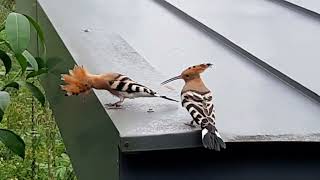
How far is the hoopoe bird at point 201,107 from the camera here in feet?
3.46

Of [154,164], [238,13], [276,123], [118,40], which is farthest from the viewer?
[238,13]

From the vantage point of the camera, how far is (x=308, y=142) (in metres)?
1.16

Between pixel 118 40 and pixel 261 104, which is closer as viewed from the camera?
pixel 261 104

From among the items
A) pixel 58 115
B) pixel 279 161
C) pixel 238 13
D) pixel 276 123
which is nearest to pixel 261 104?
pixel 276 123

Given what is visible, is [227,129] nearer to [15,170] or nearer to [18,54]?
[18,54]

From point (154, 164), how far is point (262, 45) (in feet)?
3.01

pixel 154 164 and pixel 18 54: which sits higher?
pixel 18 54

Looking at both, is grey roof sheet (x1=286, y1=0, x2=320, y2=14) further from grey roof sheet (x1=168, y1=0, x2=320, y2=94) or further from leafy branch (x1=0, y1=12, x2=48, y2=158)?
leafy branch (x1=0, y1=12, x2=48, y2=158)

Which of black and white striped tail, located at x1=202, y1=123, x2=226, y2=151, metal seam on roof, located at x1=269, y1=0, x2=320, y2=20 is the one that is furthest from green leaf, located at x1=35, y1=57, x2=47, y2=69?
metal seam on roof, located at x1=269, y1=0, x2=320, y2=20

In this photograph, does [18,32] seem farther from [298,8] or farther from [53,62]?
[298,8]

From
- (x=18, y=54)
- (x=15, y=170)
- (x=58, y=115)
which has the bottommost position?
(x=15, y=170)

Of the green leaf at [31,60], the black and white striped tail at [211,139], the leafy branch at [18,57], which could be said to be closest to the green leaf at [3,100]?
the leafy branch at [18,57]

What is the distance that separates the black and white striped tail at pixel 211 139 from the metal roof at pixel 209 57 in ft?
0.07

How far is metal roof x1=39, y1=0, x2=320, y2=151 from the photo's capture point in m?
1.17
